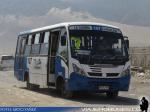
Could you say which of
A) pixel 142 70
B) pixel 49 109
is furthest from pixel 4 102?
pixel 142 70

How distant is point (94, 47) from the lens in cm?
1966

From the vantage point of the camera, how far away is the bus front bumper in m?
19.2

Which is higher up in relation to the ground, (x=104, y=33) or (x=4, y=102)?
(x=104, y=33)

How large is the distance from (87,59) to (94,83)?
915 millimetres

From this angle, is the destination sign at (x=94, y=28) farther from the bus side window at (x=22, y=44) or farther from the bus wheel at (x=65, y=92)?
the bus side window at (x=22, y=44)

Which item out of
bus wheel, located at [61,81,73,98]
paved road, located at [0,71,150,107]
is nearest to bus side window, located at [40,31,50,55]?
paved road, located at [0,71,150,107]

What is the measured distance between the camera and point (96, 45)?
19.8 m

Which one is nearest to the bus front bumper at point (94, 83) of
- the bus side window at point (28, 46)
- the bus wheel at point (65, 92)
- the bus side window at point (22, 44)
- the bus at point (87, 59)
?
the bus at point (87, 59)

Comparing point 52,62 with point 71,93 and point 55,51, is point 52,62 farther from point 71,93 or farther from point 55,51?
point 71,93

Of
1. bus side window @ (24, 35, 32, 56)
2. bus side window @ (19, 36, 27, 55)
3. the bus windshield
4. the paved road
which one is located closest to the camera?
the paved road

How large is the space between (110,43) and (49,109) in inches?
368

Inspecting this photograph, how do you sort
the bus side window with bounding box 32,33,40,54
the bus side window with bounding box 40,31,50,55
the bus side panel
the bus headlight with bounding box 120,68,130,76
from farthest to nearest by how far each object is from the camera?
the bus side panel, the bus side window with bounding box 32,33,40,54, the bus side window with bounding box 40,31,50,55, the bus headlight with bounding box 120,68,130,76

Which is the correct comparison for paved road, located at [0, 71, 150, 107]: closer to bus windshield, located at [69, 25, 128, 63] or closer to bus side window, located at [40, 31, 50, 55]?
bus windshield, located at [69, 25, 128, 63]

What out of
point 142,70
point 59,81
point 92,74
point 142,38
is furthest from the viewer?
point 142,38
